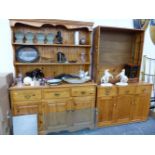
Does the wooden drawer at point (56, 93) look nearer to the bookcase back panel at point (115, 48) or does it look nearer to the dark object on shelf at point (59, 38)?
the dark object on shelf at point (59, 38)

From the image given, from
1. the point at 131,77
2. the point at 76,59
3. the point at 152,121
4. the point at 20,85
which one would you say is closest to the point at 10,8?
the point at 20,85

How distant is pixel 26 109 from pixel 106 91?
1.31 metres

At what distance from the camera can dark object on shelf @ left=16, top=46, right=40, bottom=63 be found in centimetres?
230

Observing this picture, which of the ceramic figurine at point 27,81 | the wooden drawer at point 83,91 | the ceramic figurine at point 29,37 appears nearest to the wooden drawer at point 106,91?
the wooden drawer at point 83,91

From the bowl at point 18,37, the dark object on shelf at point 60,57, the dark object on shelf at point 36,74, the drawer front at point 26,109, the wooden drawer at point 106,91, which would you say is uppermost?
the bowl at point 18,37

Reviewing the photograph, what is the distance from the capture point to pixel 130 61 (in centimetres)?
286

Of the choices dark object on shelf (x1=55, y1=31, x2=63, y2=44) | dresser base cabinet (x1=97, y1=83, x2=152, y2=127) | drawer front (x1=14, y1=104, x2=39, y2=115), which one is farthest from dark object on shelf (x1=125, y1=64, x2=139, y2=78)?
drawer front (x1=14, y1=104, x2=39, y2=115)

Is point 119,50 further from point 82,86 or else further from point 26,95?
point 26,95

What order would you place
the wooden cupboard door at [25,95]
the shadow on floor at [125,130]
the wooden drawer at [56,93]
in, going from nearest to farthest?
the wooden cupboard door at [25,95] < the wooden drawer at [56,93] < the shadow on floor at [125,130]

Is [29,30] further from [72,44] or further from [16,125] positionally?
[16,125]

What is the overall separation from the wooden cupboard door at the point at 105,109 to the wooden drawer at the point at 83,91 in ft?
0.61

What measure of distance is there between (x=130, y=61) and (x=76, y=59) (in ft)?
3.75

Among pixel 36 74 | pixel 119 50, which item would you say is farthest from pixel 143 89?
pixel 36 74

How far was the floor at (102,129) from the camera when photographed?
2.07 metres
